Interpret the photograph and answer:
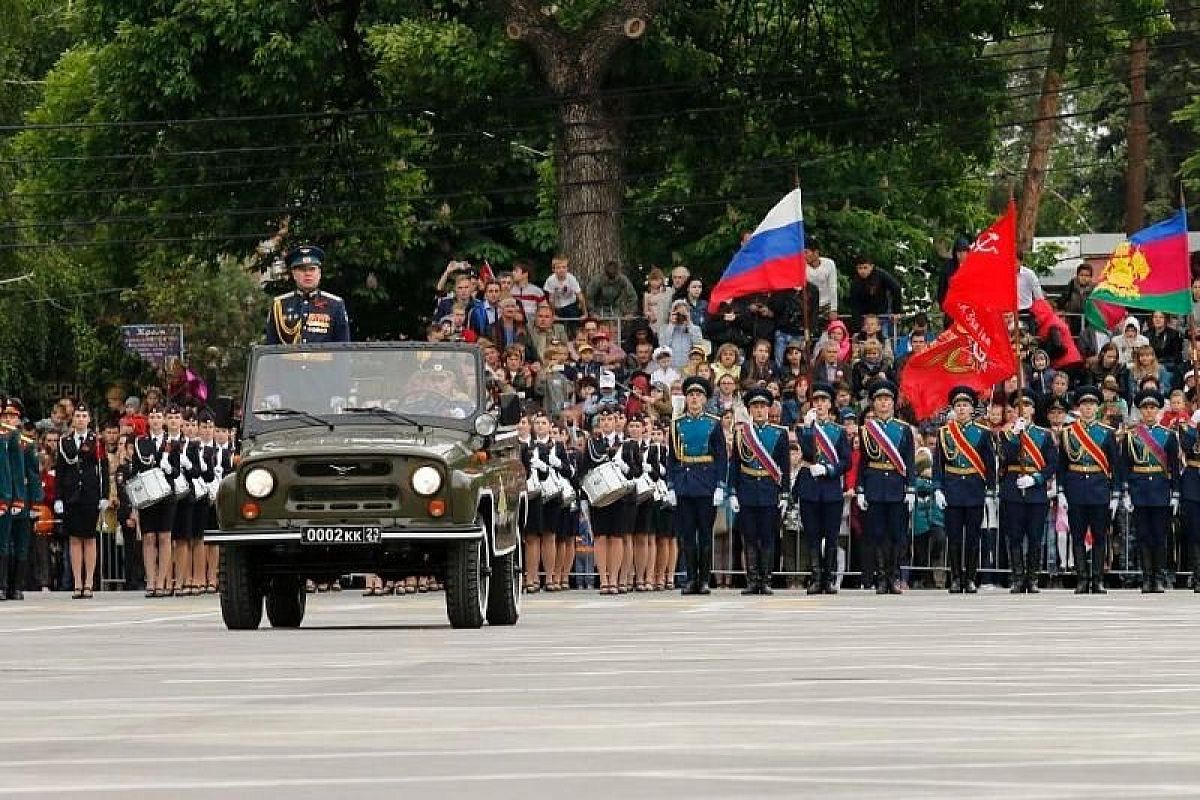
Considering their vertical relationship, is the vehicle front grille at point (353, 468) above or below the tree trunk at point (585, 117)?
below

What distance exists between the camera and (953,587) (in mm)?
30031

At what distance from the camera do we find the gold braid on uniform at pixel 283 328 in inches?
861

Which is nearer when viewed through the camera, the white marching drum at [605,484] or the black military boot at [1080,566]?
the black military boot at [1080,566]

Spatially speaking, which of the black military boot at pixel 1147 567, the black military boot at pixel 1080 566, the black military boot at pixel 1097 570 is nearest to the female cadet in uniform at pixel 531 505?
the black military boot at pixel 1080 566

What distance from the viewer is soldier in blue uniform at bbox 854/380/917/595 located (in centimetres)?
2977

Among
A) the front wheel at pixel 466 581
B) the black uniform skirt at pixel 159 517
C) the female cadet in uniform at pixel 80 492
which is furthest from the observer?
the female cadet in uniform at pixel 80 492

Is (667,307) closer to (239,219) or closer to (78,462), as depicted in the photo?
(78,462)

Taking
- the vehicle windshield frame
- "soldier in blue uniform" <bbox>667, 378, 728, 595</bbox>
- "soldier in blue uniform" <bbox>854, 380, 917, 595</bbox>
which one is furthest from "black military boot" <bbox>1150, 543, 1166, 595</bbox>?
the vehicle windshield frame

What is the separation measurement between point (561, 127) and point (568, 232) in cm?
141

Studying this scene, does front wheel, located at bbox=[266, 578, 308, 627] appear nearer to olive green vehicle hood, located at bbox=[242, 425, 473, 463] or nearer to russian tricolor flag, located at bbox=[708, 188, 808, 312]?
olive green vehicle hood, located at bbox=[242, 425, 473, 463]

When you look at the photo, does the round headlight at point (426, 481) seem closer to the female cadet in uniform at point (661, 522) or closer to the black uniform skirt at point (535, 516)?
the black uniform skirt at point (535, 516)

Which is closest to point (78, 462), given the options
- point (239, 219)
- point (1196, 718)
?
point (239, 219)

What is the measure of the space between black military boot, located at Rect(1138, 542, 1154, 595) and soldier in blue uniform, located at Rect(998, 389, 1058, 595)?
3.12 ft

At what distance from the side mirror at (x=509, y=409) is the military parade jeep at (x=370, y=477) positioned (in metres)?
0.01
